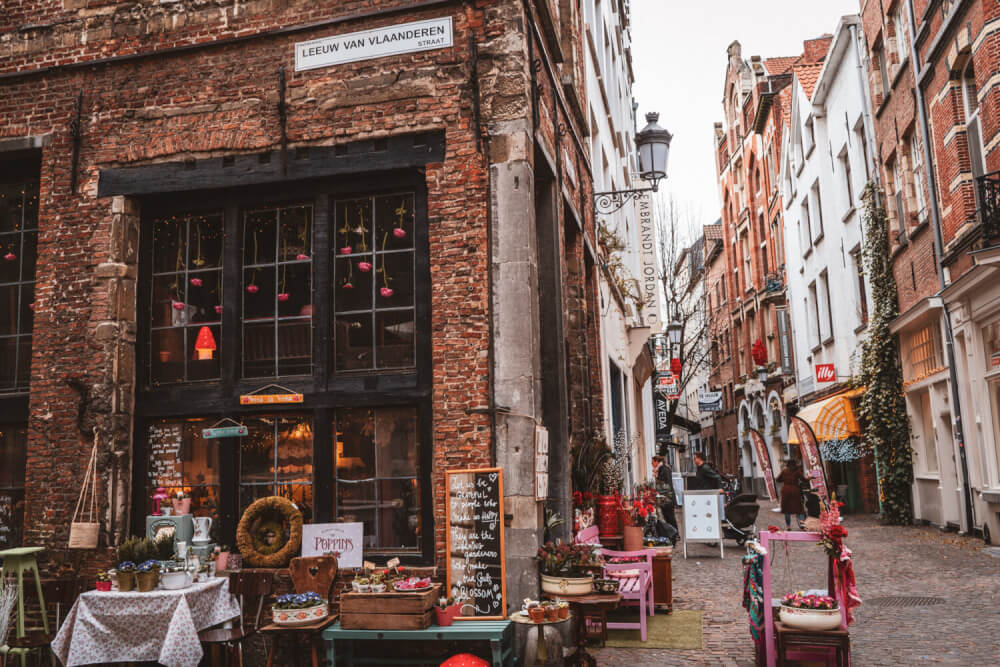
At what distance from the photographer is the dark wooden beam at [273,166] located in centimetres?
766

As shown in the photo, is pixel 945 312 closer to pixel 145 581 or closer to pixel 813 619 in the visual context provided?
pixel 813 619

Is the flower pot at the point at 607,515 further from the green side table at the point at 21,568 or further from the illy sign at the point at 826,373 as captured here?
the illy sign at the point at 826,373

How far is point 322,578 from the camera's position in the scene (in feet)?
23.2

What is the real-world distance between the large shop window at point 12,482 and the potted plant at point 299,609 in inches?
139

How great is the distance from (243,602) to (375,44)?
17.1 feet

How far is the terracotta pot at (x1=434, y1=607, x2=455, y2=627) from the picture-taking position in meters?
6.49

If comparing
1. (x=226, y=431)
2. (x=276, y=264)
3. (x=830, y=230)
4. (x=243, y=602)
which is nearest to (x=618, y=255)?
(x=830, y=230)

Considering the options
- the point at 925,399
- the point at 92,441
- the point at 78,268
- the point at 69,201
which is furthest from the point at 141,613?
the point at 925,399

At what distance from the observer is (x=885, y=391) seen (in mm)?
18219

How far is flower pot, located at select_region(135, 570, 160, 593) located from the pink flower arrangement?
16.4 feet

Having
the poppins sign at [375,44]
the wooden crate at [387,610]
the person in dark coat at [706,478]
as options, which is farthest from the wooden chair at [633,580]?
the person in dark coat at [706,478]

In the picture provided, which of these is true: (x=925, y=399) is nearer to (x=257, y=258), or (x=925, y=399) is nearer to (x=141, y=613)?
(x=257, y=258)

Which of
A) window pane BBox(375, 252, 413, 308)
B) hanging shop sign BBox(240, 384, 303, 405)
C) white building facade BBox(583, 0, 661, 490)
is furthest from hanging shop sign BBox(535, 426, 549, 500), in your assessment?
white building facade BBox(583, 0, 661, 490)

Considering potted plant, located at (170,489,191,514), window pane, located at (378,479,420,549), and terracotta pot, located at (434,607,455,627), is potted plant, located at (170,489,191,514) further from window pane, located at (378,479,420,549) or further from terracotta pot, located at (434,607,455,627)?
terracotta pot, located at (434,607,455,627)
